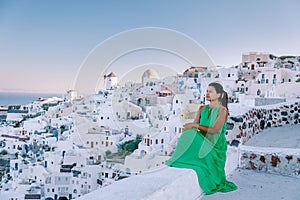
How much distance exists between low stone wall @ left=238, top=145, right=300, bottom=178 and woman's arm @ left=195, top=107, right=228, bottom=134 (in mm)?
651

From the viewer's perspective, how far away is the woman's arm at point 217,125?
1886mm

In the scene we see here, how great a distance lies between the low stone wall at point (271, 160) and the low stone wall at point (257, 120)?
0.26 m

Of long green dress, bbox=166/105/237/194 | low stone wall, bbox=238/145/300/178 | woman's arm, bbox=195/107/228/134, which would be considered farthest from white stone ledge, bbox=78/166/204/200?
low stone wall, bbox=238/145/300/178

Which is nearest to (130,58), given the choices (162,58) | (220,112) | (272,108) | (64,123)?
(162,58)

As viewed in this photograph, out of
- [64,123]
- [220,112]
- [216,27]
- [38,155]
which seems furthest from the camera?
[64,123]

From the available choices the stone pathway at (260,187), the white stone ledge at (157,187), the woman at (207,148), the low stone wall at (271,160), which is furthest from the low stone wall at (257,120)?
the white stone ledge at (157,187)

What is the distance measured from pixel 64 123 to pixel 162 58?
1803 cm

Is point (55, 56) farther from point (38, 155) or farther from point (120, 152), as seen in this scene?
point (38, 155)

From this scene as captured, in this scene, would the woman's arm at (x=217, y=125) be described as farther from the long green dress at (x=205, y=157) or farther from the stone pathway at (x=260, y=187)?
the stone pathway at (x=260, y=187)

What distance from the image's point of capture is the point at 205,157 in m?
1.80

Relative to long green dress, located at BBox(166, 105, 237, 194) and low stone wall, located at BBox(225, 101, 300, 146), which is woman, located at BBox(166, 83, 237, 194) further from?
low stone wall, located at BBox(225, 101, 300, 146)

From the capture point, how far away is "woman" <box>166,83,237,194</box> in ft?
5.82

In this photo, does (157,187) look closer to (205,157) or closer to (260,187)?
(205,157)

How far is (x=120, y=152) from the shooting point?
8492 mm
